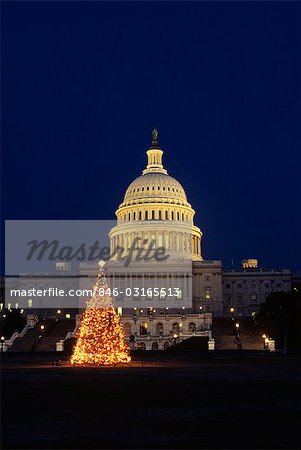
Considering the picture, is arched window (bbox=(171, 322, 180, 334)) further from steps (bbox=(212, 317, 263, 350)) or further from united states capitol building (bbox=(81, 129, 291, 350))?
united states capitol building (bbox=(81, 129, 291, 350))

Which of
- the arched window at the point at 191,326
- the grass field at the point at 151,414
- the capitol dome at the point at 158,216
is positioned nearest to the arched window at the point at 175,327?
the arched window at the point at 191,326

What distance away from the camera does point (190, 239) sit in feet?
478

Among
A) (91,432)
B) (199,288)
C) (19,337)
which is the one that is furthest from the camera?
(199,288)

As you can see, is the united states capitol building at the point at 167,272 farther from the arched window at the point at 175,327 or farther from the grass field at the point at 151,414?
the grass field at the point at 151,414

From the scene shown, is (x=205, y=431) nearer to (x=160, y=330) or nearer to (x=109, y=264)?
(x=160, y=330)

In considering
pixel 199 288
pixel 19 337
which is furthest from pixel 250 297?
pixel 19 337

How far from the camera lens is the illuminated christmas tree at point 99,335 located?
42656mm

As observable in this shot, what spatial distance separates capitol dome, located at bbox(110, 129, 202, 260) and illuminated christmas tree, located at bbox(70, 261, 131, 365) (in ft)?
319

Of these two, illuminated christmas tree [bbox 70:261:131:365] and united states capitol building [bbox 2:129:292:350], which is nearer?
illuminated christmas tree [bbox 70:261:131:365]

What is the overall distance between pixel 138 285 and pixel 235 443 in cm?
12363

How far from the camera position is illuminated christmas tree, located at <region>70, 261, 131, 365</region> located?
140 feet

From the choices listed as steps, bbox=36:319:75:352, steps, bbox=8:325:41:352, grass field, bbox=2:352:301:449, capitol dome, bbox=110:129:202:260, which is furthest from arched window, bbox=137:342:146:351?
grass field, bbox=2:352:301:449

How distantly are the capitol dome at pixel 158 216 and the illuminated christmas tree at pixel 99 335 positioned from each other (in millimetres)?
97370

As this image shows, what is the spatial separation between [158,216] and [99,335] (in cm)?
10180
